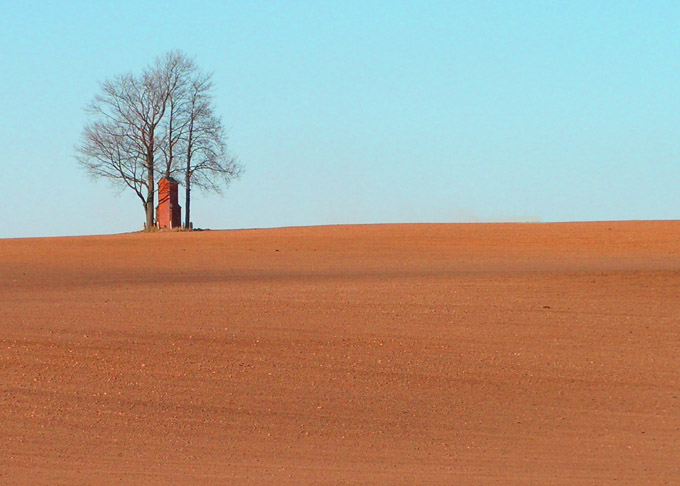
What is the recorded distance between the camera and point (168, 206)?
144 ft

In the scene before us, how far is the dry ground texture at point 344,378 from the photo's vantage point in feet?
28.8

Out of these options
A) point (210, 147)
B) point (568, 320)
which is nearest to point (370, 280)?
point (568, 320)

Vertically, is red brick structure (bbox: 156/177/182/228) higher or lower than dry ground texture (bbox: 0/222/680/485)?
higher

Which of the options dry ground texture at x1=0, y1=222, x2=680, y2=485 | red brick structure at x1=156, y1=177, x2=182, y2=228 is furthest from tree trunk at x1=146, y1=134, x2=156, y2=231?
dry ground texture at x1=0, y1=222, x2=680, y2=485

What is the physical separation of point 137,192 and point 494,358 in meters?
Answer: 33.6

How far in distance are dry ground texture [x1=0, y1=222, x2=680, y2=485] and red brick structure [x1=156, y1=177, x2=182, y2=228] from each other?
2338 cm

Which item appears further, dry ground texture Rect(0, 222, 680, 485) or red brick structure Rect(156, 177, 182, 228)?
red brick structure Rect(156, 177, 182, 228)

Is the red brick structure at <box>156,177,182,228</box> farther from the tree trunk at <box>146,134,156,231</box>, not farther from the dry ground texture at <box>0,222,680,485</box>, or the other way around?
the dry ground texture at <box>0,222,680,485</box>

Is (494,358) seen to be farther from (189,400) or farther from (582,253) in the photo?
(582,253)

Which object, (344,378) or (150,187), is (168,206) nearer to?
(150,187)

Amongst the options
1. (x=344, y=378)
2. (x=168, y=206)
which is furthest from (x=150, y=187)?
(x=344, y=378)

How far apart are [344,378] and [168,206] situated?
1316 inches

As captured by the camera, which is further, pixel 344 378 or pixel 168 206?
pixel 168 206

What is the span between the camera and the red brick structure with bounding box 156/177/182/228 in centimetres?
4344
